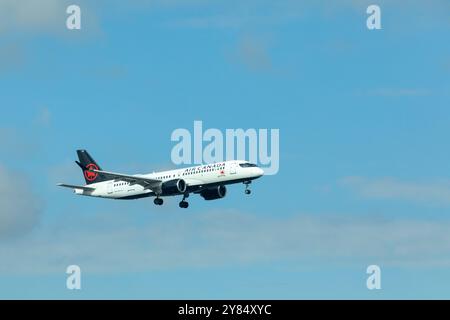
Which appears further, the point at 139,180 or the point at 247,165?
the point at 139,180

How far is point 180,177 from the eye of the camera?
195 metres

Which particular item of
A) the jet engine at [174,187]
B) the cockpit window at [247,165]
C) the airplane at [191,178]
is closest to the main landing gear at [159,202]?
the airplane at [191,178]

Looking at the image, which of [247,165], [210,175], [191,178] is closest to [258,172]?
[247,165]

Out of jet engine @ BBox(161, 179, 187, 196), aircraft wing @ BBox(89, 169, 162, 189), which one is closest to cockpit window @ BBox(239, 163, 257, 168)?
jet engine @ BBox(161, 179, 187, 196)

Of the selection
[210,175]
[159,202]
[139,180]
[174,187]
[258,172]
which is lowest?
[159,202]

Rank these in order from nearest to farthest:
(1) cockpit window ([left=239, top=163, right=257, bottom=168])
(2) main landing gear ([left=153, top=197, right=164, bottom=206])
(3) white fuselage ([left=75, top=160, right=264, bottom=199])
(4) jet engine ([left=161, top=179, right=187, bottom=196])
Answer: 1. (3) white fuselage ([left=75, top=160, right=264, bottom=199])
2. (1) cockpit window ([left=239, top=163, right=257, bottom=168])
3. (4) jet engine ([left=161, top=179, right=187, bottom=196])
4. (2) main landing gear ([left=153, top=197, right=164, bottom=206])

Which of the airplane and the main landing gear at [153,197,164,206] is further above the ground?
the airplane

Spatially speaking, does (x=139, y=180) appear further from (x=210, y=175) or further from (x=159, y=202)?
(x=210, y=175)

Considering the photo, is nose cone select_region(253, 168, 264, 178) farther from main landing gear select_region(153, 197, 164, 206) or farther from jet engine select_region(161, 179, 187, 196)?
main landing gear select_region(153, 197, 164, 206)

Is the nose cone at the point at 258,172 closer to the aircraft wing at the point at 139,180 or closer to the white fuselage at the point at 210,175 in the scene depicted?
the white fuselage at the point at 210,175
